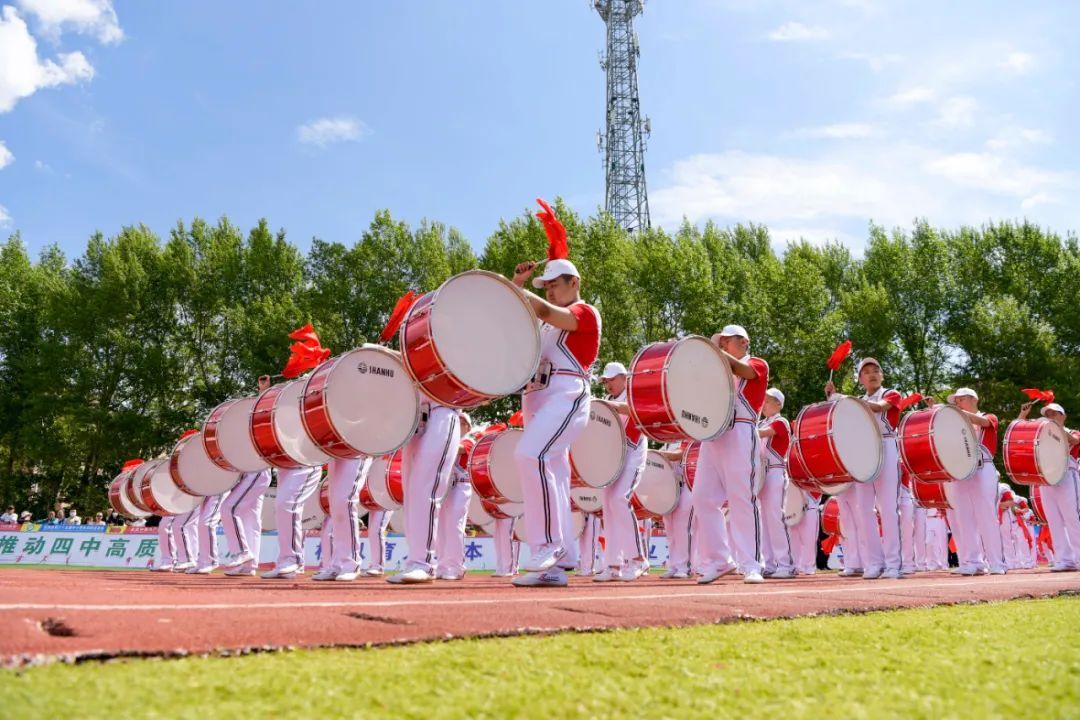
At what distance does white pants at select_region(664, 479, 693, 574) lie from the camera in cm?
1062

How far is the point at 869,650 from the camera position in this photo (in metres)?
2.63

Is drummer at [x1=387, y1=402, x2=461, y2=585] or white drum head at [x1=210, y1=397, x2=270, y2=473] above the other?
white drum head at [x1=210, y1=397, x2=270, y2=473]

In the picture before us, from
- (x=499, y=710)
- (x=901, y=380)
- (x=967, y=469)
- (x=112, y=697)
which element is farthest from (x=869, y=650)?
(x=901, y=380)

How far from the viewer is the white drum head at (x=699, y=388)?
6.09 metres

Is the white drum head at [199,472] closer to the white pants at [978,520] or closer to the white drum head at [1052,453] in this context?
the white pants at [978,520]

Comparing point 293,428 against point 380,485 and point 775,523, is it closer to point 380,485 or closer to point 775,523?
point 380,485

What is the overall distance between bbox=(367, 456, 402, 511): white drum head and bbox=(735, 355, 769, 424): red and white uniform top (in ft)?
19.6

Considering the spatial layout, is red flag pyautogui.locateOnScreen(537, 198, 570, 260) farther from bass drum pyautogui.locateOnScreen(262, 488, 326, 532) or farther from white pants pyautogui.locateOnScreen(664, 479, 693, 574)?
bass drum pyautogui.locateOnScreen(262, 488, 326, 532)

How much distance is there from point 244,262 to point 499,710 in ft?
104

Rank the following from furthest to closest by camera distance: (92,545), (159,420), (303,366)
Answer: (159,420), (92,545), (303,366)

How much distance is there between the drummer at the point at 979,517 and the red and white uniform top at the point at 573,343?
5974 millimetres

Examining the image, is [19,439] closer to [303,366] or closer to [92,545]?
[92,545]

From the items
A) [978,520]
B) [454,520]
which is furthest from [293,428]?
[978,520]

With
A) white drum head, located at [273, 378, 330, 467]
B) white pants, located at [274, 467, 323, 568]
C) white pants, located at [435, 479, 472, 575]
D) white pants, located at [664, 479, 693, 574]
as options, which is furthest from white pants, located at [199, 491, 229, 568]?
white pants, located at [664, 479, 693, 574]
